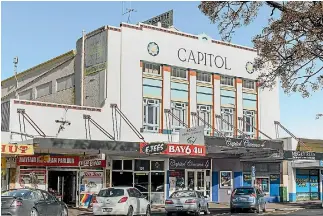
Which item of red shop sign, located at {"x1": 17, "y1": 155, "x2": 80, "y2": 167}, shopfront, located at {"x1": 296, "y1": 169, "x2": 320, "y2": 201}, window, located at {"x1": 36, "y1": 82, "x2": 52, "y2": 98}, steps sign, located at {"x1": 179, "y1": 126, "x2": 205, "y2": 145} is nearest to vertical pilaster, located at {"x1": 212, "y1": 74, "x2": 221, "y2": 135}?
steps sign, located at {"x1": 179, "y1": 126, "x2": 205, "y2": 145}

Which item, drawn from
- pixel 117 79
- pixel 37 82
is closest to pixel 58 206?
pixel 117 79

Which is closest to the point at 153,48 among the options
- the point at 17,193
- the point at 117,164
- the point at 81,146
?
the point at 117,164

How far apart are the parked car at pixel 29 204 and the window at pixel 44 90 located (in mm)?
18426

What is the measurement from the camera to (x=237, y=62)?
137ft

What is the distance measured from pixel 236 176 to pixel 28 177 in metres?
17.1

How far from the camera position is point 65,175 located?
107ft

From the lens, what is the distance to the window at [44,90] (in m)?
40.3

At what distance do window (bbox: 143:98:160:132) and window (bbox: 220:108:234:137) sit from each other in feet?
19.1

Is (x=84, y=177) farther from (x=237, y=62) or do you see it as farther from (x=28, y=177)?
(x=237, y=62)

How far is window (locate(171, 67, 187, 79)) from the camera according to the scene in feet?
125

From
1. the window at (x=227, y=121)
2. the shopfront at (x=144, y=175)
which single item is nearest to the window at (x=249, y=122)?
the window at (x=227, y=121)

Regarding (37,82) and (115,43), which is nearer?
(115,43)

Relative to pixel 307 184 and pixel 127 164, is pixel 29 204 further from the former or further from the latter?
pixel 307 184

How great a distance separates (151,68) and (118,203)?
14419mm
